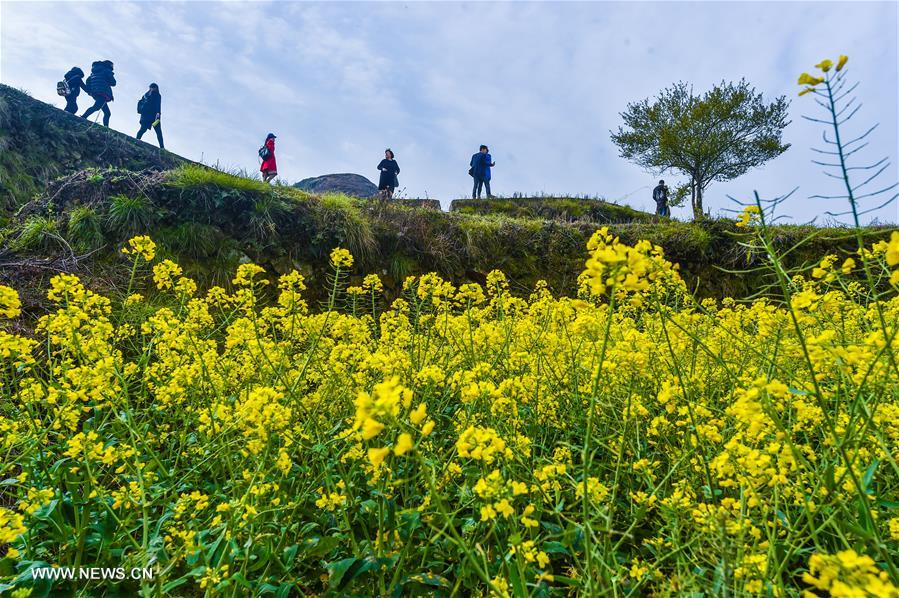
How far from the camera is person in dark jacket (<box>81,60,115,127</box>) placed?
10.1m

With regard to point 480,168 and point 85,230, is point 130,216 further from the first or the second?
point 480,168

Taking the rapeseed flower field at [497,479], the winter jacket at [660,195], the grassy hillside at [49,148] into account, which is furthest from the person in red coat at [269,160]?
the winter jacket at [660,195]

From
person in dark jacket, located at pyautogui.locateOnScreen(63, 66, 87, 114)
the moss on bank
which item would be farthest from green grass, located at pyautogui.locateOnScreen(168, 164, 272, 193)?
person in dark jacket, located at pyautogui.locateOnScreen(63, 66, 87, 114)

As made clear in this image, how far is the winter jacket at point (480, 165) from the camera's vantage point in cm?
1454

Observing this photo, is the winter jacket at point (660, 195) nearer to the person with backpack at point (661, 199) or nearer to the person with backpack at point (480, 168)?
the person with backpack at point (661, 199)

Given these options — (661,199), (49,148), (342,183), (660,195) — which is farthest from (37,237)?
(660,195)

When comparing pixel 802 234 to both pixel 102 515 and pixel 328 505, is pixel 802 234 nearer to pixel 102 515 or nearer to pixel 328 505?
pixel 328 505

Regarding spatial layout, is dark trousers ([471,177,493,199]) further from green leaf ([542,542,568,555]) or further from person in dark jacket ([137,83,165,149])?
green leaf ([542,542,568,555])

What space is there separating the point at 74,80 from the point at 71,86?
0.51 ft

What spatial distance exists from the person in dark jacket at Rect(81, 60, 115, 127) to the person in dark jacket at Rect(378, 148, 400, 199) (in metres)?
6.35

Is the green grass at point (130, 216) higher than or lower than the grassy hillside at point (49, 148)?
lower

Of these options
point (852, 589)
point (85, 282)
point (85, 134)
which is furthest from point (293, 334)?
point (85, 134)

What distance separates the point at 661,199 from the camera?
669 inches

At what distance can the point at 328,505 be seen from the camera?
1955 millimetres
